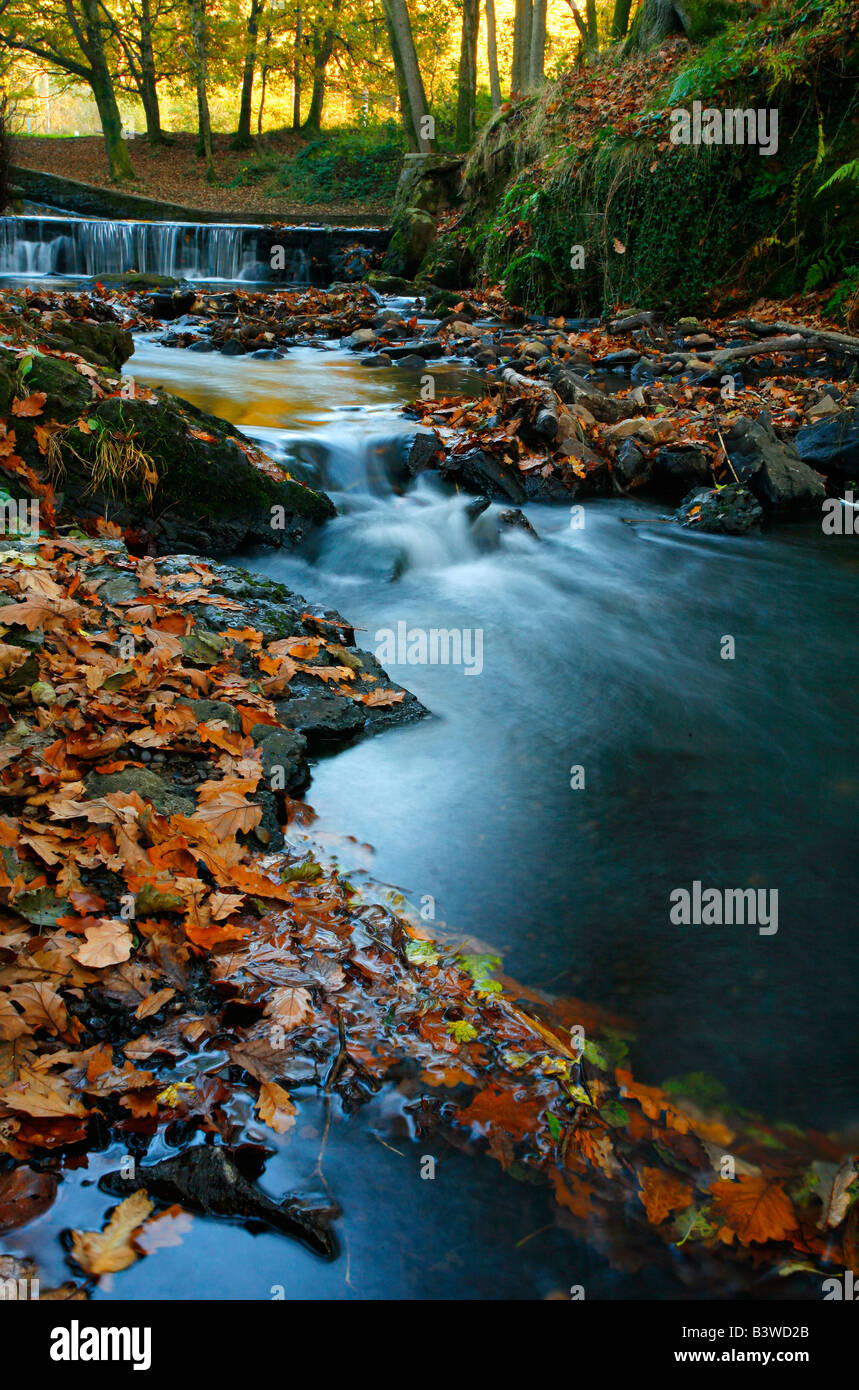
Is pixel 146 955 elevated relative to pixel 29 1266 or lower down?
elevated

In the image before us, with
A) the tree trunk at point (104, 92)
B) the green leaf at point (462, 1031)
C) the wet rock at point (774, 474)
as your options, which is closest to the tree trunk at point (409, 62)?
the tree trunk at point (104, 92)

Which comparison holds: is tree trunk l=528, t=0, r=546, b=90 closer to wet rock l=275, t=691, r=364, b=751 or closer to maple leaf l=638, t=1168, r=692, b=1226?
wet rock l=275, t=691, r=364, b=751

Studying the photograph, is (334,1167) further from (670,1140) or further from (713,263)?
(713,263)

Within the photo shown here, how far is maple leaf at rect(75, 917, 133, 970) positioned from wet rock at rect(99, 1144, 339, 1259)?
21.8 inches

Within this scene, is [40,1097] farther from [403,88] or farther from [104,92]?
[104,92]

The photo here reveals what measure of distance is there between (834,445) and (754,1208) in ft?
24.6

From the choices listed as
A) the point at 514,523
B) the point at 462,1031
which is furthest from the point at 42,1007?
the point at 514,523

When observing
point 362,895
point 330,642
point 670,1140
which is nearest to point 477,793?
point 362,895

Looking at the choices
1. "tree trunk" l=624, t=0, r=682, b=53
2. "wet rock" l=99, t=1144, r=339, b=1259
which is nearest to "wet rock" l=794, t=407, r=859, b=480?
"wet rock" l=99, t=1144, r=339, b=1259

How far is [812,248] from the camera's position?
12.3 meters

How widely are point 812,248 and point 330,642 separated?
38.9 feet

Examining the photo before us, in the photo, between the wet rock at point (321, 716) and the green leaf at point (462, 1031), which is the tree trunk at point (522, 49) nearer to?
Result: the wet rock at point (321, 716)

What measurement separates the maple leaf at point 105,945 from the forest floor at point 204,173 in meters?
27.3

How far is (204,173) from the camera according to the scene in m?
32.3
